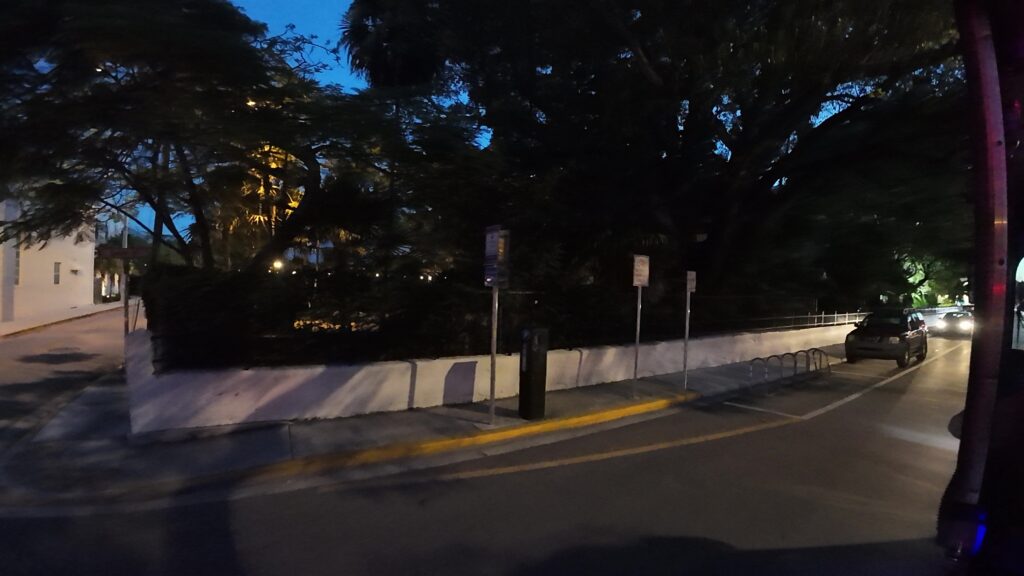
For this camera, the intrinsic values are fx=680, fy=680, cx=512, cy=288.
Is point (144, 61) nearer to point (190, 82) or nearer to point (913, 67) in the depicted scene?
point (190, 82)

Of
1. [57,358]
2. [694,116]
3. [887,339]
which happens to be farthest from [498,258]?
[887,339]

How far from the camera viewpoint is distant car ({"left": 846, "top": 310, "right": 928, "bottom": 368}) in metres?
18.7

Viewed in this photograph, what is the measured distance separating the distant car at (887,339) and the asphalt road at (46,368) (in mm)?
18888

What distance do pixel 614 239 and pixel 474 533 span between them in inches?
470

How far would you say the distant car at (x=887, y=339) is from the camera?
1873 cm

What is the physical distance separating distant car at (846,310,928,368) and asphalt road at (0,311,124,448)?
18.9 metres

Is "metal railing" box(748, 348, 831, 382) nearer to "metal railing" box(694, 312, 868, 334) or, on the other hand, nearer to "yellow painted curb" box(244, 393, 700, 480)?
"metal railing" box(694, 312, 868, 334)

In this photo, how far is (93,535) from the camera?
531cm

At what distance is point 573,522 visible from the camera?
5.55 meters

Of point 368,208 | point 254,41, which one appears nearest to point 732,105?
point 368,208

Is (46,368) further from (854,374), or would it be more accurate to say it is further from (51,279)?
(51,279)

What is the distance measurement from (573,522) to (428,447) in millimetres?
2955

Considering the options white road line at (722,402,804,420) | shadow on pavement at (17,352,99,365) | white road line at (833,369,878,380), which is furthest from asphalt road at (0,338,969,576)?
shadow on pavement at (17,352,99,365)

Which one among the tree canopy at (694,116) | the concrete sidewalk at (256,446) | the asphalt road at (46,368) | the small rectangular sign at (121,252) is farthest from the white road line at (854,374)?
the small rectangular sign at (121,252)
